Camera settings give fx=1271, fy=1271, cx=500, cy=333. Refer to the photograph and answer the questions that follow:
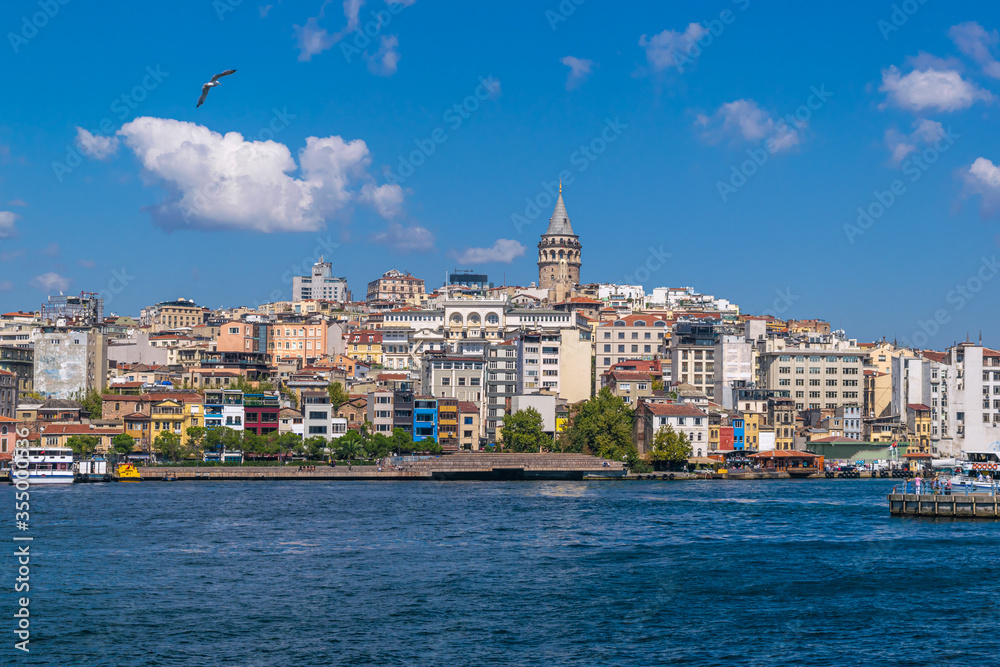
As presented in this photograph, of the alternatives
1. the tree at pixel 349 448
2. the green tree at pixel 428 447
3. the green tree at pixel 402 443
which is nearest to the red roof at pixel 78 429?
the tree at pixel 349 448

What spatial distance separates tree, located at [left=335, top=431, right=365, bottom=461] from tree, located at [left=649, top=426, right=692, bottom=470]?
18.9 metres

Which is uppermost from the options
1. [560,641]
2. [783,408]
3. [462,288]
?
[462,288]

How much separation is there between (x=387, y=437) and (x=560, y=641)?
2236 inches

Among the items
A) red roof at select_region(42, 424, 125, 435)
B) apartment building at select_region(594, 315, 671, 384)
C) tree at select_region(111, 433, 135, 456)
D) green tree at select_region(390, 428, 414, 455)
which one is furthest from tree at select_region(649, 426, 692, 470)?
red roof at select_region(42, 424, 125, 435)

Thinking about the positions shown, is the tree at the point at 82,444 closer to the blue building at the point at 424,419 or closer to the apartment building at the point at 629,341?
the blue building at the point at 424,419

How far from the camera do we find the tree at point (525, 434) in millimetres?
82375

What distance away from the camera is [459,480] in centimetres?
7588

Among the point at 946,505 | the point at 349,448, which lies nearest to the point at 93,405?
the point at 349,448

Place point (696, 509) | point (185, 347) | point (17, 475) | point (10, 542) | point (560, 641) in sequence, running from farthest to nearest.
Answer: point (185, 347) → point (17, 475) → point (696, 509) → point (10, 542) → point (560, 641)

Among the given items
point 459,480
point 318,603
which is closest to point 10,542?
point 318,603

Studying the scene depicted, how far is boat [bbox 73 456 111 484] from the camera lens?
72.0m

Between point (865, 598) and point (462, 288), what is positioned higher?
point (462, 288)

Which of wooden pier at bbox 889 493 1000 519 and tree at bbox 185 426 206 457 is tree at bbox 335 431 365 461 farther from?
wooden pier at bbox 889 493 1000 519

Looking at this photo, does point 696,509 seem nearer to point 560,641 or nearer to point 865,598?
point 865,598
